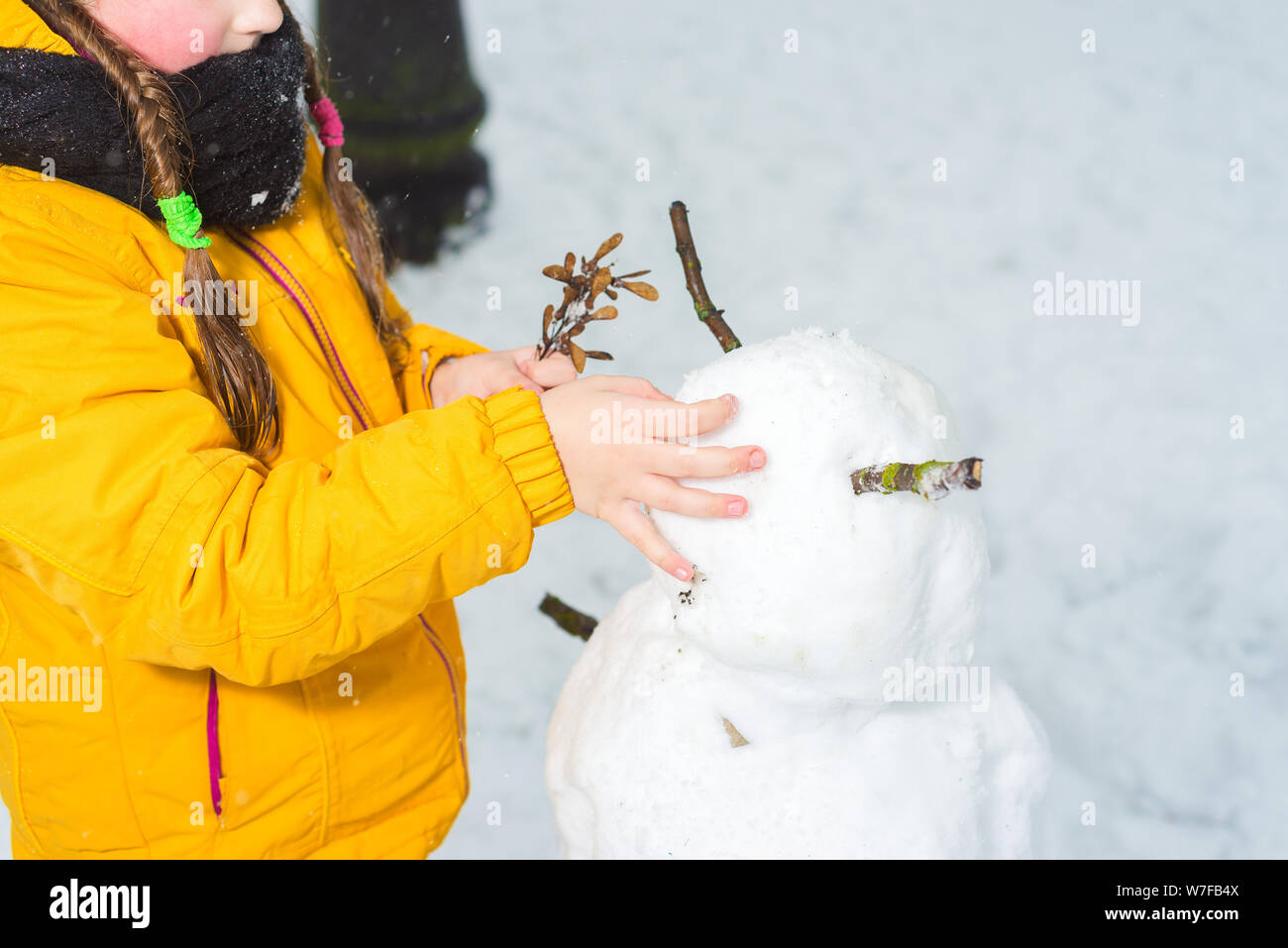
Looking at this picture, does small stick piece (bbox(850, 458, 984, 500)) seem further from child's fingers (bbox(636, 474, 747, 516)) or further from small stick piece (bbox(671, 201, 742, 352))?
small stick piece (bbox(671, 201, 742, 352))

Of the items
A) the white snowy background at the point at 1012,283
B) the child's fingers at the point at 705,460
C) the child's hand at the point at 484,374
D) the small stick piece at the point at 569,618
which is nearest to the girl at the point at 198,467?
the child's fingers at the point at 705,460

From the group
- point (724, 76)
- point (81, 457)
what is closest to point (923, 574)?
point (81, 457)

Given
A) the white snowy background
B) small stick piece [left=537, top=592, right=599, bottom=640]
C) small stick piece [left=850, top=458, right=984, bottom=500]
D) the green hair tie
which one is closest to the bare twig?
small stick piece [left=850, top=458, right=984, bottom=500]

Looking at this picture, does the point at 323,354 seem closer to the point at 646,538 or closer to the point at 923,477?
the point at 646,538

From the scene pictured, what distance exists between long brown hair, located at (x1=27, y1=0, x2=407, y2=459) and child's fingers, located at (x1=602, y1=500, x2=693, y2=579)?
391mm

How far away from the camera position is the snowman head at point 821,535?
0.87 meters

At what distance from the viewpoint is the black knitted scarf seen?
0.93 m

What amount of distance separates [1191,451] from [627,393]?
1.75 metres

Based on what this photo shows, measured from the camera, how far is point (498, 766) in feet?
6.66

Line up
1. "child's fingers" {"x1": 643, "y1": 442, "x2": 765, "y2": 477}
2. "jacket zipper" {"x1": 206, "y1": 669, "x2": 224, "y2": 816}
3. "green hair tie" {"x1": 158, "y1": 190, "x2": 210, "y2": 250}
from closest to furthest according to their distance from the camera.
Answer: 1. "child's fingers" {"x1": 643, "y1": 442, "x2": 765, "y2": 477}
2. "green hair tie" {"x1": 158, "y1": 190, "x2": 210, "y2": 250}
3. "jacket zipper" {"x1": 206, "y1": 669, "x2": 224, "y2": 816}

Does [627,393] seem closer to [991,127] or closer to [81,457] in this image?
[81,457]

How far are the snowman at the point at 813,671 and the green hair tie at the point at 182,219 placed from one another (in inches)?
19.5

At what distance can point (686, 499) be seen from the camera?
2.93 ft
